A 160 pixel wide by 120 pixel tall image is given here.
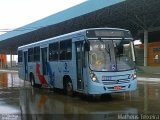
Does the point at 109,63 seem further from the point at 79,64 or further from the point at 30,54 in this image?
the point at 30,54

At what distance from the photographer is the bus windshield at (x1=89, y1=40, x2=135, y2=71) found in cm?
1575

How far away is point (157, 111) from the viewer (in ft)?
41.1

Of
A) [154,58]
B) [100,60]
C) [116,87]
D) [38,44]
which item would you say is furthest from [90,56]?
[154,58]

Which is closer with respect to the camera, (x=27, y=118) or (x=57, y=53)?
(x=27, y=118)

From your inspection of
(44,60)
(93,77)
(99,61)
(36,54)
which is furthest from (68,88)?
(36,54)

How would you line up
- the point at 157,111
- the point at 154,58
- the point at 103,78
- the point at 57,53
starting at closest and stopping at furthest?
1. the point at 157,111
2. the point at 103,78
3. the point at 57,53
4. the point at 154,58

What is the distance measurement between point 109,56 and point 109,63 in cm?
29

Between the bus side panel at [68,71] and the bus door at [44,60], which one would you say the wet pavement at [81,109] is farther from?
the bus door at [44,60]

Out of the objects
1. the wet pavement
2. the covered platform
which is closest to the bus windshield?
the wet pavement

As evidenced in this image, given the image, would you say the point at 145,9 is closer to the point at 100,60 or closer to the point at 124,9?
the point at 124,9

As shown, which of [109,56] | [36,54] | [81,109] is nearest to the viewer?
[81,109]

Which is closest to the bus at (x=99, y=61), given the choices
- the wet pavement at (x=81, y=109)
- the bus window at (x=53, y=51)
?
the wet pavement at (x=81, y=109)

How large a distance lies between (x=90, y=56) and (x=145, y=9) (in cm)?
2572

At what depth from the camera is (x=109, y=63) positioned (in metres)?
15.8
